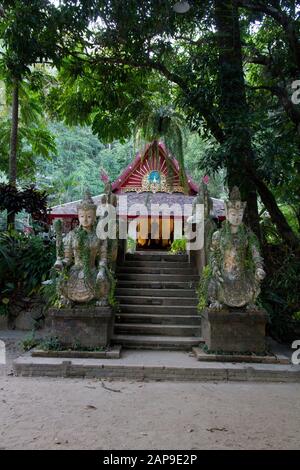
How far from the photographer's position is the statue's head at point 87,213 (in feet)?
20.8

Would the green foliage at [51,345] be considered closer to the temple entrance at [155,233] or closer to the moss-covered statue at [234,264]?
the moss-covered statue at [234,264]

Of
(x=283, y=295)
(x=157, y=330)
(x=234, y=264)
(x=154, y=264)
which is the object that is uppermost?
(x=234, y=264)

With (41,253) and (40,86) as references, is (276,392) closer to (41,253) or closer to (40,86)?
(41,253)

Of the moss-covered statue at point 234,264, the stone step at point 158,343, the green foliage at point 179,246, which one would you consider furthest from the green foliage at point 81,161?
the moss-covered statue at point 234,264

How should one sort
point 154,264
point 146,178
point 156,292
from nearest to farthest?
point 156,292 < point 154,264 < point 146,178

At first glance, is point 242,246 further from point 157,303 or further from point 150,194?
point 150,194

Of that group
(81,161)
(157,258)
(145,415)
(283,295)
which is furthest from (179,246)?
(81,161)

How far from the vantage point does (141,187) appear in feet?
46.7

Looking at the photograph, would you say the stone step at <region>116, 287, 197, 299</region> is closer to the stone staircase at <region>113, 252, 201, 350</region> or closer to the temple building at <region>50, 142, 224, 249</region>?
the stone staircase at <region>113, 252, 201, 350</region>

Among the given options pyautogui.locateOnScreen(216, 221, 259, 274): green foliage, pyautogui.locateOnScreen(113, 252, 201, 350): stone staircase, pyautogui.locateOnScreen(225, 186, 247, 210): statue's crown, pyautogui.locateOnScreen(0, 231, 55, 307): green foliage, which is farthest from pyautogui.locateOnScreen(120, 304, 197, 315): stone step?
pyautogui.locateOnScreen(225, 186, 247, 210): statue's crown

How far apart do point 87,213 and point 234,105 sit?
297 cm

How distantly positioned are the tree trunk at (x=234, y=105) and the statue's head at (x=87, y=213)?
87.5 inches

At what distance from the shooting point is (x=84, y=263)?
6.16m

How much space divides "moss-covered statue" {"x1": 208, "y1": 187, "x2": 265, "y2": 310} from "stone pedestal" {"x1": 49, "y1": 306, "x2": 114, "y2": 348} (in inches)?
62.2
